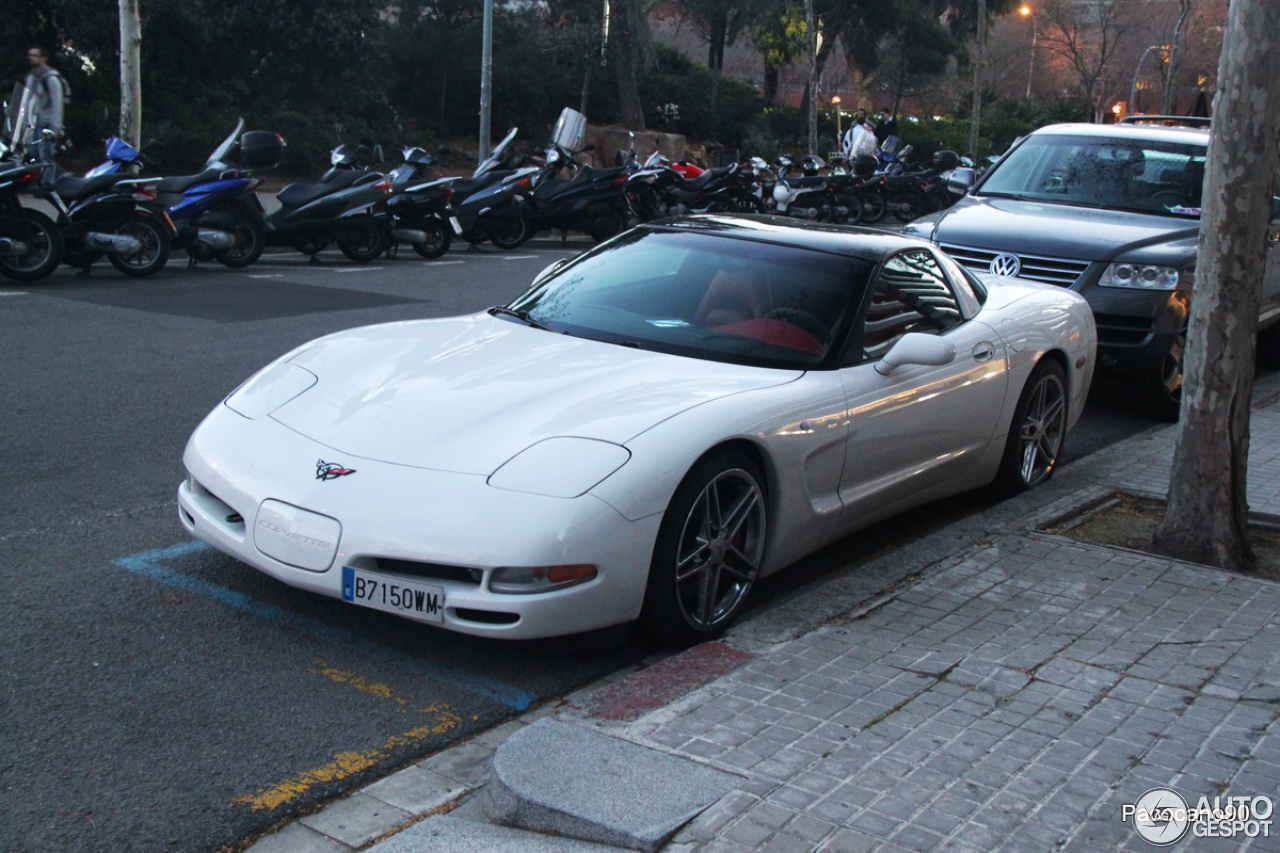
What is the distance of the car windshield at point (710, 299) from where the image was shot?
16.4ft

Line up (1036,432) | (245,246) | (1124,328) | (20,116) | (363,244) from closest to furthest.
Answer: (1036,432) < (1124,328) < (20,116) < (245,246) < (363,244)

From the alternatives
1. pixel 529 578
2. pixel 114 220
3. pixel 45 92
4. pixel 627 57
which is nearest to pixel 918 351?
pixel 529 578

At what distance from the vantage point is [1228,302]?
210 inches

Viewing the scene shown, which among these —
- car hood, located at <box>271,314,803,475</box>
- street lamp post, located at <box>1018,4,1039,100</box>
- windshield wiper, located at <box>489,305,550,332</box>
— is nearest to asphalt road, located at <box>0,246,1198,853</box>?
car hood, located at <box>271,314,803,475</box>

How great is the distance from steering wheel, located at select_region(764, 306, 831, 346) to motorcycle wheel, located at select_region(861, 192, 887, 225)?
67.3 ft

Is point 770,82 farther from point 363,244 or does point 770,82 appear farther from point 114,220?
point 114,220

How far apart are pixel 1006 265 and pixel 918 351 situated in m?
4.15

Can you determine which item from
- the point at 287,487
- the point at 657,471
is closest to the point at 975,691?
the point at 657,471

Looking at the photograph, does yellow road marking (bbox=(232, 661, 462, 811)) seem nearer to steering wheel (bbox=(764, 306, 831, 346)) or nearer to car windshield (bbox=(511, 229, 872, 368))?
car windshield (bbox=(511, 229, 872, 368))

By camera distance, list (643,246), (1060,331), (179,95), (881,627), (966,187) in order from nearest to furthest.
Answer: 1. (881,627)
2. (643,246)
3. (1060,331)
4. (966,187)
5. (179,95)

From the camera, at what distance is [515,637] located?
3.78 metres

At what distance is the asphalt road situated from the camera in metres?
3.14

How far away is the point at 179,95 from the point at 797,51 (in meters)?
24.4

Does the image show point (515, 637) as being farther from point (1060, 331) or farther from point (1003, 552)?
point (1060, 331)
